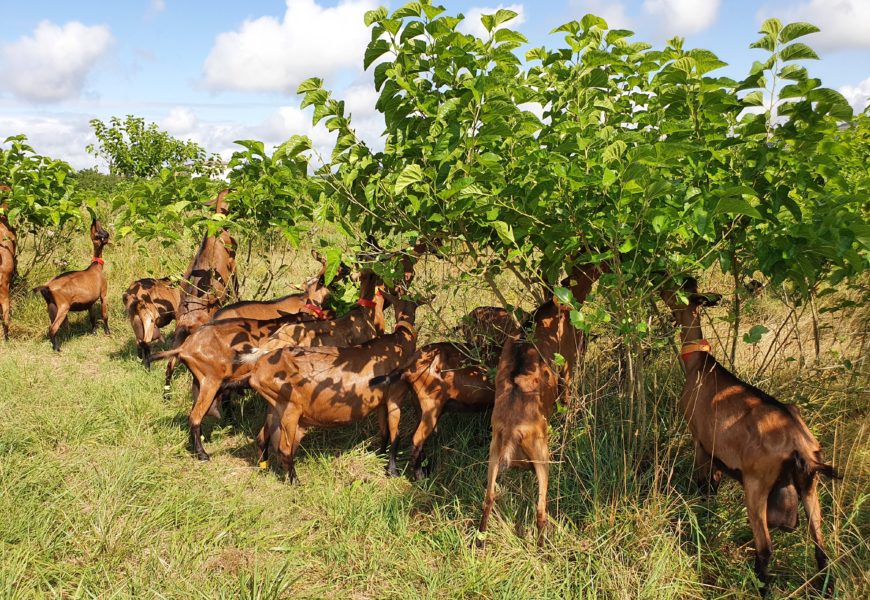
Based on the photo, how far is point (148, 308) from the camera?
7.56 metres

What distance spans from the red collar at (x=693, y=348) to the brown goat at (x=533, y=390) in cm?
67

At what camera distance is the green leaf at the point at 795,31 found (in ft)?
9.27

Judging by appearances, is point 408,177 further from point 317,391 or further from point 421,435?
point 421,435

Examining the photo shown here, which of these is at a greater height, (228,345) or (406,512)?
(228,345)

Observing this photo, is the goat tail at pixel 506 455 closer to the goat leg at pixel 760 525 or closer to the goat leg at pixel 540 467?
the goat leg at pixel 540 467

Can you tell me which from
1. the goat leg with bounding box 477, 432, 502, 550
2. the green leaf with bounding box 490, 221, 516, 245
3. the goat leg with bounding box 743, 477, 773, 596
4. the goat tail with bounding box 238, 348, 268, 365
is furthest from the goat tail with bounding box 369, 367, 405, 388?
the goat leg with bounding box 743, 477, 773, 596

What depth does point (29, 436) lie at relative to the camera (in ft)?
16.8

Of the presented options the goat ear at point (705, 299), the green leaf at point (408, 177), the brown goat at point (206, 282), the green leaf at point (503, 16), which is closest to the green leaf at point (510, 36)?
the green leaf at point (503, 16)

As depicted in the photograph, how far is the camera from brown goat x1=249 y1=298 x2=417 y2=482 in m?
4.89

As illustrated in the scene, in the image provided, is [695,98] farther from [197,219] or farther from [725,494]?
[197,219]

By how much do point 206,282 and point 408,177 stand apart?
4.92 metres

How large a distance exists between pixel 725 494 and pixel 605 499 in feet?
2.49

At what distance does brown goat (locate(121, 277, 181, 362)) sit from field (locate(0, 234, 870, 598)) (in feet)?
5.79

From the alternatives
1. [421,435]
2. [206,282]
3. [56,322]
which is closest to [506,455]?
[421,435]
